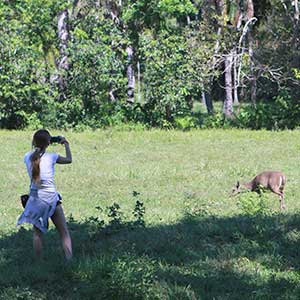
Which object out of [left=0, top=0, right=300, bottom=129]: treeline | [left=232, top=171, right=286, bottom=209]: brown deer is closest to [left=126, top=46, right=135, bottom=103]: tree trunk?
[left=0, top=0, right=300, bottom=129]: treeline

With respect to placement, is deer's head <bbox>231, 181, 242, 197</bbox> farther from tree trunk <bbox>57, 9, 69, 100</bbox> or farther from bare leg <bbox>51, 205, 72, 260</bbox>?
tree trunk <bbox>57, 9, 69, 100</bbox>

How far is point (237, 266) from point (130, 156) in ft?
42.5

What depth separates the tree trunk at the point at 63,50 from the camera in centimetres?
2561

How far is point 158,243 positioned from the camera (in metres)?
6.99

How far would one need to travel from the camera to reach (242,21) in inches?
1324

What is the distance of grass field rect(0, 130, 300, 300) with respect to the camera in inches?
213

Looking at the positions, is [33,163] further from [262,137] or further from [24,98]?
[24,98]

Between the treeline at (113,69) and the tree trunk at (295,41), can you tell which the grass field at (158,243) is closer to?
the treeline at (113,69)

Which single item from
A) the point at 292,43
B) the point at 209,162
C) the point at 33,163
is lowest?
the point at 209,162

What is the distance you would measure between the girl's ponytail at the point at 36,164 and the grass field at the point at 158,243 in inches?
31.8

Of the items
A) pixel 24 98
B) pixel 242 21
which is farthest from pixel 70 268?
pixel 242 21

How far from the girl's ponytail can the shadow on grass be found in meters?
0.80

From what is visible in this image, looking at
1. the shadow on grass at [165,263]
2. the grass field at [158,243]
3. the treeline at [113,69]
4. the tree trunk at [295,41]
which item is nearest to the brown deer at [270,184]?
the grass field at [158,243]

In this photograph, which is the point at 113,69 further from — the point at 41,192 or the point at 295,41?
the point at 41,192
